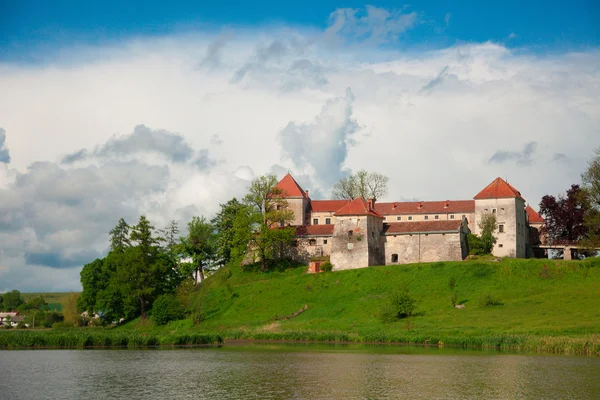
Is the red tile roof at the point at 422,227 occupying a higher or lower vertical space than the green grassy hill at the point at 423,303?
higher

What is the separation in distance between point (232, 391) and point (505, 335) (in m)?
22.0

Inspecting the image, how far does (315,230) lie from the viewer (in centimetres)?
8094

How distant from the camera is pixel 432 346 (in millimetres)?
47344

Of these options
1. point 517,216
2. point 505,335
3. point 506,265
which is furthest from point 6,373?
point 517,216

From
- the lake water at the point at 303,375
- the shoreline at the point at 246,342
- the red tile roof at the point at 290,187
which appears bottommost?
the lake water at the point at 303,375

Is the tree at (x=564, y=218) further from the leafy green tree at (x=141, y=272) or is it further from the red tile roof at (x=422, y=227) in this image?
the leafy green tree at (x=141, y=272)

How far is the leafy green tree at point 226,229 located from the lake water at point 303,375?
3738cm

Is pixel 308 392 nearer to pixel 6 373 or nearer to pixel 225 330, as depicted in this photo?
pixel 6 373

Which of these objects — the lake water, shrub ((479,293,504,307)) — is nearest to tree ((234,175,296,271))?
shrub ((479,293,504,307))

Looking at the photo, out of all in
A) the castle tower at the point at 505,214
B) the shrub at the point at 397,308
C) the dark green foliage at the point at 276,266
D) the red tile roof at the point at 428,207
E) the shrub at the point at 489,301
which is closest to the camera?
the shrub at the point at 397,308

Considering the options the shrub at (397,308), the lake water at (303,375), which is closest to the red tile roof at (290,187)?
the shrub at (397,308)

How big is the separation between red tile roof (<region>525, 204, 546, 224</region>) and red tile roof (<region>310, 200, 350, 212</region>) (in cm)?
2102

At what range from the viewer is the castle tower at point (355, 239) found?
244ft

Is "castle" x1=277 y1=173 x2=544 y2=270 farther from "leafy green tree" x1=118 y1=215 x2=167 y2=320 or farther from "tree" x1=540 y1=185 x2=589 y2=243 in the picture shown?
"leafy green tree" x1=118 y1=215 x2=167 y2=320
